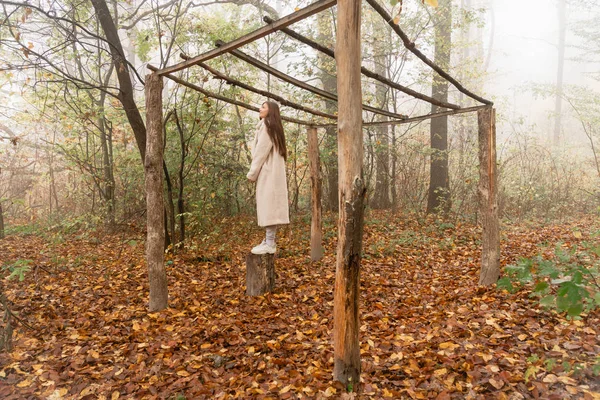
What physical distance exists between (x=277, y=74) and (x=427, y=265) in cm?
425

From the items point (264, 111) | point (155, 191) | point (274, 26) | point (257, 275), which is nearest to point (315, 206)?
point (257, 275)

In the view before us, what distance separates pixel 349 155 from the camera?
102 inches

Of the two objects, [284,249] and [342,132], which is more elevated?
[342,132]

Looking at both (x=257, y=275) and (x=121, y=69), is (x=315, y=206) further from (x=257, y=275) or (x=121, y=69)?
(x=121, y=69)

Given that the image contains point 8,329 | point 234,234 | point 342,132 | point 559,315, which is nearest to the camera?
point 342,132

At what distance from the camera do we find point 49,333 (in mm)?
3984

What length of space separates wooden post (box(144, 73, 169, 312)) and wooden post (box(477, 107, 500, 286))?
4254 mm

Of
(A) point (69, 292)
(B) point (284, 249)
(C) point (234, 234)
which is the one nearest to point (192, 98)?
(C) point (234, 234)

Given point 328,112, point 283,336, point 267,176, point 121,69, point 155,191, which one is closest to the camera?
point 283,336

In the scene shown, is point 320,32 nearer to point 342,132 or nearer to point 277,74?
point 277,74

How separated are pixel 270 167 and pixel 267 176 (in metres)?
0.13

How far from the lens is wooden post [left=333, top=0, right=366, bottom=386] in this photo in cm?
256

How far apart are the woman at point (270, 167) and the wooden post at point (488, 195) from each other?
2.76 m

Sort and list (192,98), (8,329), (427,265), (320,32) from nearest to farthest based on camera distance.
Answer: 1. (8,329)
2. (427,265)
3. (192,98)
4. (320,32)
